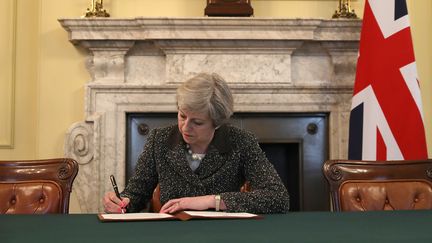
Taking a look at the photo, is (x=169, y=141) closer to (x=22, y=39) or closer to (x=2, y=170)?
(x=2, y=170)

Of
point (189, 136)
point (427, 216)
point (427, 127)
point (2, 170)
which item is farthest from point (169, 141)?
point (427, 127)

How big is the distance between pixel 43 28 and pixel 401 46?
7.47 feet

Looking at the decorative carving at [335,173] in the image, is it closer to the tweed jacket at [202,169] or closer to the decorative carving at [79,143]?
the tweed jacket at [202,169]

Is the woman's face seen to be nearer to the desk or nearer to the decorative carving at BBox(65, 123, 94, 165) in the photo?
the desk

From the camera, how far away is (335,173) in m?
2.30

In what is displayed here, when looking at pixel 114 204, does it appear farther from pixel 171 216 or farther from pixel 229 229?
pixel 229 229

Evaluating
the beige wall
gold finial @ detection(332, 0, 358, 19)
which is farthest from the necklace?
gold finial @ detection(332, 0, 358, 19)

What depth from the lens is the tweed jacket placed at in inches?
89.5

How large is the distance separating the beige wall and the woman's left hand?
1.96 metres

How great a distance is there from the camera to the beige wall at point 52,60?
378 centimetres

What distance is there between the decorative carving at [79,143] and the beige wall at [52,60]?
10 cm

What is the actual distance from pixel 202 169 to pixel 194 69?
1.55 meters

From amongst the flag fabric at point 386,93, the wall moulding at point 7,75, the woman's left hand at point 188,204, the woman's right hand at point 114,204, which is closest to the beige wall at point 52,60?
the wall moulding at point 7,75

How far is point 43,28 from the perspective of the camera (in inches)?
150
